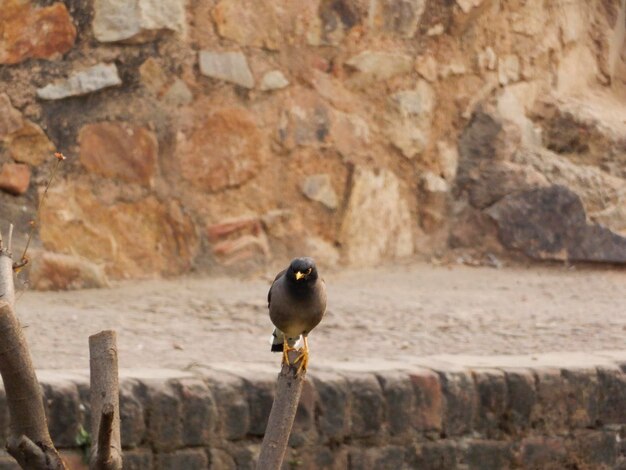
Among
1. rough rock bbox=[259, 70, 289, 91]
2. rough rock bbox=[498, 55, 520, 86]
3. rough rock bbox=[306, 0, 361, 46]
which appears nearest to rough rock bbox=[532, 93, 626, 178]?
rough rock bbox=[498, 55, 520, 86]

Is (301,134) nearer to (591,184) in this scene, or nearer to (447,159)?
(447,159)

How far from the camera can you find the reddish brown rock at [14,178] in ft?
18.3

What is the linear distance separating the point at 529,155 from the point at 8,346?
199 inches

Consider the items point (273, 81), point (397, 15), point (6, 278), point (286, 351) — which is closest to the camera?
point (6, 278)

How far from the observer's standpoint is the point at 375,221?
646 centimetres

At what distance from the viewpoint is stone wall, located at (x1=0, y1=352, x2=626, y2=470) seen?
3.84m

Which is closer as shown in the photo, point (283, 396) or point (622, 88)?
point (283, 396)

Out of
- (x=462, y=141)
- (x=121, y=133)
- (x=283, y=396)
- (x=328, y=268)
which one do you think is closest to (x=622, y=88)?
(x=462, y=141)

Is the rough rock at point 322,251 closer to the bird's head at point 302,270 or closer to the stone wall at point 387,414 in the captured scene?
the stone wall at point 387,414

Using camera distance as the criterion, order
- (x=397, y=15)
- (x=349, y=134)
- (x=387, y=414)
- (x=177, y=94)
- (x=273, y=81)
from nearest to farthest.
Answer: (x=387, y=414), (x=177, y=94), (x=273, y=81), (x=349, y=134), (x=397, y=15)

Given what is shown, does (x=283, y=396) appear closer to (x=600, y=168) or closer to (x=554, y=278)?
(x=554, y=278)

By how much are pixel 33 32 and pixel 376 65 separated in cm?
163

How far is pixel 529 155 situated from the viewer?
697cm

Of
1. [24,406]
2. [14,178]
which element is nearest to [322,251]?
[14,178]
